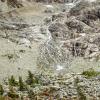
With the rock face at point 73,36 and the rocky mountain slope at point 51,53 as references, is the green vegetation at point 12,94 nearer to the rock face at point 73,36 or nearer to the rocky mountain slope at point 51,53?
the rocky mountain slope at point 51,53

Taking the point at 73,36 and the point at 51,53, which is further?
the point at 73,36

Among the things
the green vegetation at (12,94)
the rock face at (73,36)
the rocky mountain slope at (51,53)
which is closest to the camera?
the green vegetation at (12,94)

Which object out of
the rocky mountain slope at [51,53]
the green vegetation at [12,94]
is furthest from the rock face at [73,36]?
the green vegetation at [12,94]

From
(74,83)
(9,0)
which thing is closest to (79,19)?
(9,0)

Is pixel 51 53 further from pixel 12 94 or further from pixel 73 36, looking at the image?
pixel 12 94

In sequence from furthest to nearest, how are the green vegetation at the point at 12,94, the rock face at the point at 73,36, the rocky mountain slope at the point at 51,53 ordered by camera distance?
the rock face at the point at 73,36 < the rocky mountain slope at the point at 51,53 < the green vegetation at the point at 12,94

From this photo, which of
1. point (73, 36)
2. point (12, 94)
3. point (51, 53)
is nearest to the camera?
point (12, 94)

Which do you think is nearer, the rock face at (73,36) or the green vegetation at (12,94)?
the green vegetation at (12,94)

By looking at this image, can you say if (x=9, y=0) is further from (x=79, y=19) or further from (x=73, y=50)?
(x=73, y=50)

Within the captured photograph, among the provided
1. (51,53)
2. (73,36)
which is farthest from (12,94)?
(73,36)

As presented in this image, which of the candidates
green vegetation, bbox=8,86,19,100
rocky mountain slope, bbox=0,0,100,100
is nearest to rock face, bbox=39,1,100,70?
rocky mountain slope, bbox=0,0,100,100

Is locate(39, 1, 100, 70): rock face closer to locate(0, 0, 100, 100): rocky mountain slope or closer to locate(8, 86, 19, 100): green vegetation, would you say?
locate(0, 0, 100, 100): rocky mountain slope

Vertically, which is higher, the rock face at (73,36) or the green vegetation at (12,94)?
the green vegetation at (12,94)

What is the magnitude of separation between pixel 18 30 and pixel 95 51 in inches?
1148
